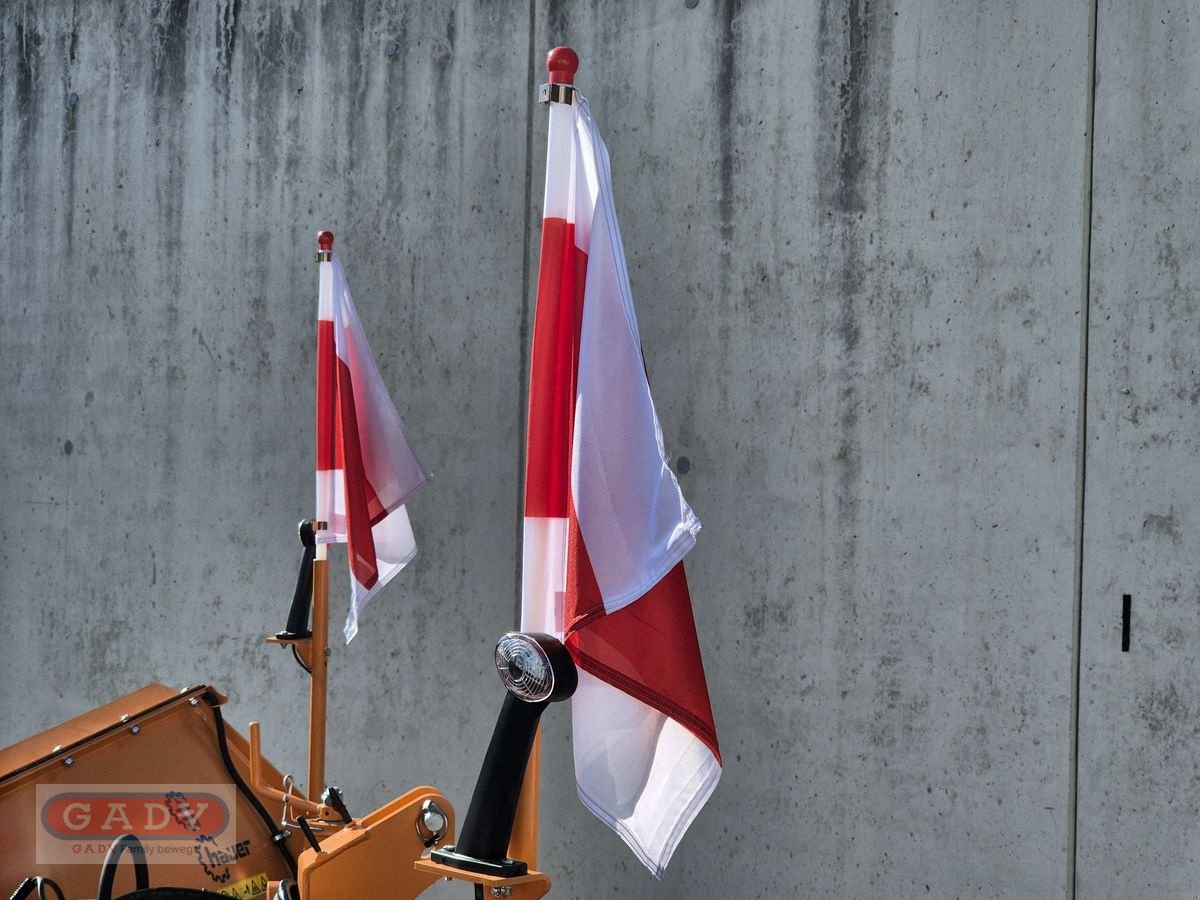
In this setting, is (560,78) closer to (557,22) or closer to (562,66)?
(562,66)

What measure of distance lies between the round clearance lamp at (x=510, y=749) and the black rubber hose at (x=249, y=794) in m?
1.27

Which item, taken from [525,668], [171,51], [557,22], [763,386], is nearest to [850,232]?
[763,386]

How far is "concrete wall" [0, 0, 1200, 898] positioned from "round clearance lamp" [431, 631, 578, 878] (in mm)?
1443

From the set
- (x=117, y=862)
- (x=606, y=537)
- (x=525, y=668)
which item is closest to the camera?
(x=525, y=668)

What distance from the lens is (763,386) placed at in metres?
2.97

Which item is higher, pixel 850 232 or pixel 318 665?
pixel 850 232

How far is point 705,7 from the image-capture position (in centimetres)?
308

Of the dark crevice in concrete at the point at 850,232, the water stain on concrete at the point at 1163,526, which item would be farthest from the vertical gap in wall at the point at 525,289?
the water stain on concrete at the point at 1163,526

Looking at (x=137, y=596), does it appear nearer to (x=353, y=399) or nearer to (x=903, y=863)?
(x=353, y=399)

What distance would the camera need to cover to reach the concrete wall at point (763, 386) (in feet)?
8.34

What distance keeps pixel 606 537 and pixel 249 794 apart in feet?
4.70

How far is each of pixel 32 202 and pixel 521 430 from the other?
261 cm

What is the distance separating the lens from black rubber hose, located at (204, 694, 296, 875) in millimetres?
2656

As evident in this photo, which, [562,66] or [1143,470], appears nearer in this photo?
[562,66]
